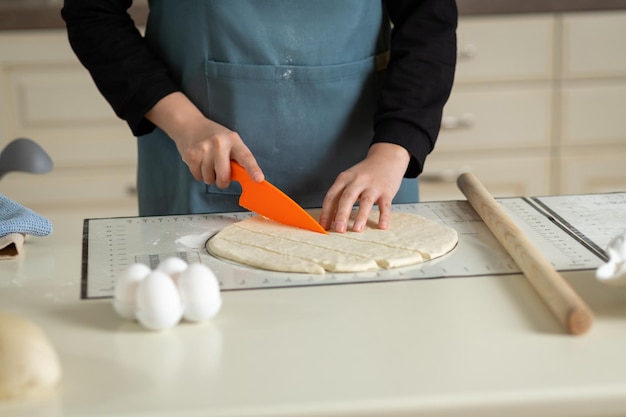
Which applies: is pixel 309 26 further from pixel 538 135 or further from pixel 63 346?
pixel 538 135

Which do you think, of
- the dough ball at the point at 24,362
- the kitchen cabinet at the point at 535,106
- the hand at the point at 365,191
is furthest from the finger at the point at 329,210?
the kitchen cabinet at the point at 535,106

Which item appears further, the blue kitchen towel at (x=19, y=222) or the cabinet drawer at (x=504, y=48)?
the cabinet drawer at (x=504, y=48)

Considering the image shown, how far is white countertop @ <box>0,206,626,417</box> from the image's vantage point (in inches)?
24.3

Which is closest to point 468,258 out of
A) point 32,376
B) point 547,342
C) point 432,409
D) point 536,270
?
point 536,270

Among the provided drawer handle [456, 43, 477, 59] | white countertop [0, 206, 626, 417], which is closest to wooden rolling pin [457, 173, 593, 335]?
white countertop [0, 206, 626, 417]

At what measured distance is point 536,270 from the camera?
82 centimetres

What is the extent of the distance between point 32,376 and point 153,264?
30 cm

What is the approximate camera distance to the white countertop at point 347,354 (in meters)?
0.62

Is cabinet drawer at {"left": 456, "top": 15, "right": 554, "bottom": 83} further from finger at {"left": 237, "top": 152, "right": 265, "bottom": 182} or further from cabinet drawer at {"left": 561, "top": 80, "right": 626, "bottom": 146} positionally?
finger at {"left": 237, "top": 152, "right": 265, "bottom": 182}

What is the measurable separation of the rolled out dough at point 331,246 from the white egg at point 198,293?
5.6 inches

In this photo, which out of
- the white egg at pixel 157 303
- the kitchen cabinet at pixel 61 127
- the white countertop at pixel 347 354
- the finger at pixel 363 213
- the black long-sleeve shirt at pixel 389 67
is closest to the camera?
the white countertop at pixel 347 354

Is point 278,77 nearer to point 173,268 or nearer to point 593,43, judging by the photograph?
point 173,268

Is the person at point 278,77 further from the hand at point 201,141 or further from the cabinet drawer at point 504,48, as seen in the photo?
the cabinet drawer at point 504,48

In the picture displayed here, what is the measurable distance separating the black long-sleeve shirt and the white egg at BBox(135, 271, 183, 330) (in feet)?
1.63
